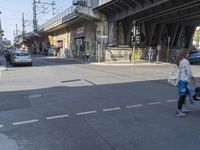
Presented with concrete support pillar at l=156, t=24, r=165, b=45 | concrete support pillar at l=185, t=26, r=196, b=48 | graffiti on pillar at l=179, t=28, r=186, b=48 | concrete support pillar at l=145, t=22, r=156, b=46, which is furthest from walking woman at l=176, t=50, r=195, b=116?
concrete support pillar at l=185, t=26, r=196, b=48

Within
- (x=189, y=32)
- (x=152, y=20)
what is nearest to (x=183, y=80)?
(x=152, y=20)

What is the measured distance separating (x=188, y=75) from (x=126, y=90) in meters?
5.27

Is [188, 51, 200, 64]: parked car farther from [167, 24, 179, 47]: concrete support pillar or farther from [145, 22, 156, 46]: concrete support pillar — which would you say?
[167, 24, 179, 47]: concrete support pillar

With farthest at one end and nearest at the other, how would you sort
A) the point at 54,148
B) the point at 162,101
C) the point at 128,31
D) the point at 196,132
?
the point at 128,31 < the point at 162,101 < the point at 196,132 < the point at 54,148

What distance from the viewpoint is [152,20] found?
47.1 metres

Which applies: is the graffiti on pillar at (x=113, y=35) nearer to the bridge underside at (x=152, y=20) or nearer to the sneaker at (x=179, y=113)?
the bridge underside at (x=152, y=20)

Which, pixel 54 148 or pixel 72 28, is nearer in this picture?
pixel 54 148

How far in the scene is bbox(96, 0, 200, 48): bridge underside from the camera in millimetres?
36381

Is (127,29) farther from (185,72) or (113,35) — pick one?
(185,72)

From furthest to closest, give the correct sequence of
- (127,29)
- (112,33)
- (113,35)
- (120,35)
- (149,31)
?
(149,31) → (120,35) → (127,29) → (113,35) → (112,33)

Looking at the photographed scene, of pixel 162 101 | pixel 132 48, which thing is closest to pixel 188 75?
pixel 162 101

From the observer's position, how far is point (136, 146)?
5883 millimetres

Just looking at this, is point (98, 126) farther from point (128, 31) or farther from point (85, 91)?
point (128, 31)

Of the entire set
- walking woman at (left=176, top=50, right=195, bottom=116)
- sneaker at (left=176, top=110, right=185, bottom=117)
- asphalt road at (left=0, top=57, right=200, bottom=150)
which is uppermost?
walking woman at (left=176, top=50, right=195, bottom=116)
